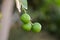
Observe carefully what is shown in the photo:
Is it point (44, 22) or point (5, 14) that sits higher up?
point (5, 14)

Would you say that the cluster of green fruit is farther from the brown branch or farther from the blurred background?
the blurred background

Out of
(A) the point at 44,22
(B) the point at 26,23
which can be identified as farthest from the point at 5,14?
(A) the point at 44,22

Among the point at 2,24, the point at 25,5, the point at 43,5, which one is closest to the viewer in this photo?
the point at 25,5

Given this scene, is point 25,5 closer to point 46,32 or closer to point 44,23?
point 44,23

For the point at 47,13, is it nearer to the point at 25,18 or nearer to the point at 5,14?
the point at 5,14

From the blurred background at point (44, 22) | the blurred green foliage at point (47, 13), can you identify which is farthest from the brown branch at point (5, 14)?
the blurred background at point (44, 22)

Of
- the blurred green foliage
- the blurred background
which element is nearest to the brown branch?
the blurred green foliage

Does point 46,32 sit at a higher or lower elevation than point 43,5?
lower

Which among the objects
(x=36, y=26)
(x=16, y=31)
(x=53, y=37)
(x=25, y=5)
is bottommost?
(x=53, y=37)

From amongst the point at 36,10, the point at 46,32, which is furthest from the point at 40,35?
the point at 36,10
